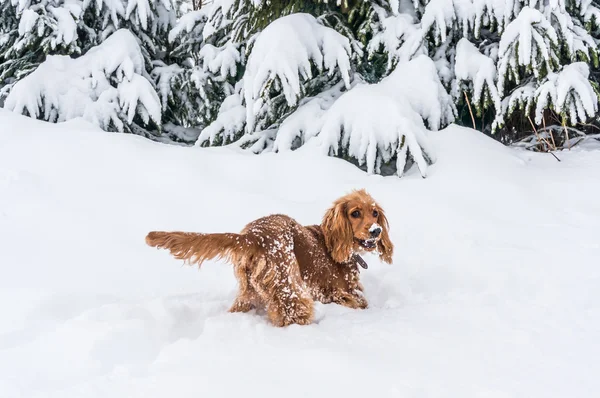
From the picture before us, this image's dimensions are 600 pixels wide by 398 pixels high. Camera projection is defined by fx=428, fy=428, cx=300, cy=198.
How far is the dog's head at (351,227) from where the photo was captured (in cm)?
254

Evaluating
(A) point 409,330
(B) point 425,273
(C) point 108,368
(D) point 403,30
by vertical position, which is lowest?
(B) point 425,273

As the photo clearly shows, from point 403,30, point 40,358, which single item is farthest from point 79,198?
point 403,30

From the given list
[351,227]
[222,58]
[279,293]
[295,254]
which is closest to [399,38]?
[222,58]

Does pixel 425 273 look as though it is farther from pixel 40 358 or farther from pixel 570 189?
pixel 40 358

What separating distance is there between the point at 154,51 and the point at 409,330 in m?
6.17

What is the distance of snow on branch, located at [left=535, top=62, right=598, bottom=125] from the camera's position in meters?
4.06

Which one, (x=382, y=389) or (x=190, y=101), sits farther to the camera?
(x=190, y=101)

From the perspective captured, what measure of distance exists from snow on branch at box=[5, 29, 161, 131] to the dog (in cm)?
374

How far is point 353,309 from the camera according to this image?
244 cm

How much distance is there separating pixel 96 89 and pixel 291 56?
284cm

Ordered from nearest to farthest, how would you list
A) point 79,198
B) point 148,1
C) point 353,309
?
point 353,309
point 79,198
point 148,1

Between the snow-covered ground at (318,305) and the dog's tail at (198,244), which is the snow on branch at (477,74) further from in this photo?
the dog's tail at (198,244)

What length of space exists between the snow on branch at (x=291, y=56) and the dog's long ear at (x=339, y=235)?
2123mm

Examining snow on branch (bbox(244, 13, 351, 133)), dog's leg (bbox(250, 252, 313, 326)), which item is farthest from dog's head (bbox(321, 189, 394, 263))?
snow on branch (bbox(244, 13, 351, 133))
